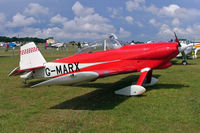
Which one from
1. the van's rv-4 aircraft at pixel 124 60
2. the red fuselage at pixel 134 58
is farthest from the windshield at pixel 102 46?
the red fuselage at pixel 134 58

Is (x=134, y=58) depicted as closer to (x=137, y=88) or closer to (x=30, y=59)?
(x=137, y=88)

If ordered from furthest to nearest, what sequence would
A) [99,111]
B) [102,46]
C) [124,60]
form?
[102,46], [124,60], [99,111]

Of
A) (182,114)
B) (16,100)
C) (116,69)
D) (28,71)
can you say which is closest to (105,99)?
(116,69)

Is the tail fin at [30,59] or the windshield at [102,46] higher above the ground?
the windshield at [102,46]

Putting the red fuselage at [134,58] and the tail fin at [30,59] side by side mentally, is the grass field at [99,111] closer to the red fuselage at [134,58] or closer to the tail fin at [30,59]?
the red fuselage at [134,58]

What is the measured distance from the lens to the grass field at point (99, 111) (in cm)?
376

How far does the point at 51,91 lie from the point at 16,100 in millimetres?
1361

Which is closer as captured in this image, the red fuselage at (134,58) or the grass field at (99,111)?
the grass field at (99,111)

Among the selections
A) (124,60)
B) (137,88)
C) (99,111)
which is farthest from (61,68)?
(137,88)

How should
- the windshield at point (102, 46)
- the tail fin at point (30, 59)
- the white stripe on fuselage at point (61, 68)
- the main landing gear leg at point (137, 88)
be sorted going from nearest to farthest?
the main landing gear leg at point (137, 88)
the white stripe on fuselage at point (61, 68)
the windshield at point (102, 46)
the tail fin at point (30, 59)

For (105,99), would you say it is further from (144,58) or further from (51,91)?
(51,91)

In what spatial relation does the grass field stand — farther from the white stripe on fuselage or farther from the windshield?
the windshield

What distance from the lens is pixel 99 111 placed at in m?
4.67

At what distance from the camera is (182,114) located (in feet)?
14.0
